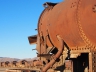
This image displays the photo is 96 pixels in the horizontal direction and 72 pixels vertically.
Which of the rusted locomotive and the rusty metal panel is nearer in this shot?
the rusted locomotive

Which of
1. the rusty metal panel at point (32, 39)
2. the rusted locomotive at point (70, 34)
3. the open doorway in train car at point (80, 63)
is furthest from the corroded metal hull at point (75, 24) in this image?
the rusty metal panel at point (32, 39)

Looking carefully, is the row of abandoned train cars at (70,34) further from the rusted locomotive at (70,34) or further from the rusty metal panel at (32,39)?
the rusty metal panel at (32,39)

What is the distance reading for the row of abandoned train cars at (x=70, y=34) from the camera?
743 cm

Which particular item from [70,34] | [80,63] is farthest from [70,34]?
[80,63]

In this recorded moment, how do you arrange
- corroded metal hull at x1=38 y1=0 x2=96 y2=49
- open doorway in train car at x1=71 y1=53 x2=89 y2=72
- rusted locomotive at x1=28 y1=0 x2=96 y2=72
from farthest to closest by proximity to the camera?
open doorway in train car at x1=71 y1=53 x2=89 y2=72
rusted locomotive at x1=28 y1=0 x2=96 y2=72
corroded metal hull at x1=38 y1=0 x2=96 y2=49

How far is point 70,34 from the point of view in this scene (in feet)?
28.1

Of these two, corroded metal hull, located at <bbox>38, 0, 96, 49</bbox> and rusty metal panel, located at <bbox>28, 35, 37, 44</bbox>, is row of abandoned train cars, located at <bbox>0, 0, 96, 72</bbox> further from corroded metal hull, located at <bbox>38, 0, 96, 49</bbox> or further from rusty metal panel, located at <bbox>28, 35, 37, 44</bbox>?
rusty metal panel, located at <bbox>28, 35, 37, 44</bbox>

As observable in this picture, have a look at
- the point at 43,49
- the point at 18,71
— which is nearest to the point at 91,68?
the point at 43,49

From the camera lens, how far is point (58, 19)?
31.0 feet

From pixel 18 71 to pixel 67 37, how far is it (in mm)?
8821

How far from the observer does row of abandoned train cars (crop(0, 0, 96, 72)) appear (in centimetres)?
743

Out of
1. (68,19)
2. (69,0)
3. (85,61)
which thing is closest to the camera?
(68,19)

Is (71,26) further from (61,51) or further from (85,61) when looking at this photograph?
(85,61)

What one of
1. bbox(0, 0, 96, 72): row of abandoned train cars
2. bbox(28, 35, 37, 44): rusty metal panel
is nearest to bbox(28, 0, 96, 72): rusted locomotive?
bbox(0, 0, 96, 72): row of abandoned train cars
